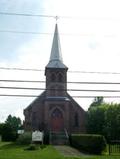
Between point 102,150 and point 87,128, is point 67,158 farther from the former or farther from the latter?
point 87,128

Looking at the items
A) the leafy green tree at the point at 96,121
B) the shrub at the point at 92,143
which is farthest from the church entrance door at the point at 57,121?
the shrub at the point at 92,143

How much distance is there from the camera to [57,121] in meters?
55.8

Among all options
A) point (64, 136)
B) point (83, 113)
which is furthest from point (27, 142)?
point (83, 113)

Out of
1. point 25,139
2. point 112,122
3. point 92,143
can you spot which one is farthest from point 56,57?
point 92,143

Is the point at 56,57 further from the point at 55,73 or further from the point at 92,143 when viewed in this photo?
the point at 92,143

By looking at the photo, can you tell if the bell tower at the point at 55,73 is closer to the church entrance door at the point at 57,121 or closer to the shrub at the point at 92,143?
the church entrance door at the point at 57,121

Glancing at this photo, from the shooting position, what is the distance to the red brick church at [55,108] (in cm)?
5553

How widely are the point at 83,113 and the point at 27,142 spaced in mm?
15680

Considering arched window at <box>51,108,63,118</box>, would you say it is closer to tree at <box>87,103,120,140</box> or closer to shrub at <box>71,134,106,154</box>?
tree at <box>87,103,120,140</box>

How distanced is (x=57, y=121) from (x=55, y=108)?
195 centimetres

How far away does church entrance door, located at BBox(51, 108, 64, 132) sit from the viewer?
55531 mm

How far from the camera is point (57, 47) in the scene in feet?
191

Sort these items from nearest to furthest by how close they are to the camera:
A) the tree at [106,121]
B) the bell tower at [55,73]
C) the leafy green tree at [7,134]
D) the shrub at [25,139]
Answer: the shrub at [25,139], the tree at [106,121], the bell tower at [55,73], the leafy green tree at [7,134]

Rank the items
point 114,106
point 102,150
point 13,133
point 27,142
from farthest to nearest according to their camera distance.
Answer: point 13,133, point 114,106, point 27,142, point 102,150
